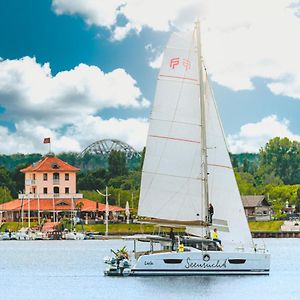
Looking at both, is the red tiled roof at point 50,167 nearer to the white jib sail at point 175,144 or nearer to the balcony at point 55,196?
the balcony at point 55,196

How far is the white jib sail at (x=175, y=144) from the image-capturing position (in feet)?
175

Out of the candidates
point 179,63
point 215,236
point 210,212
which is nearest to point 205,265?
point 215,236

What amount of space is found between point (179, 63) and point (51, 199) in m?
118

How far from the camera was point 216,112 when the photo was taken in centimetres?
5441

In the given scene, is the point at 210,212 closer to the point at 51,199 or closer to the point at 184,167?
the point at 184,167

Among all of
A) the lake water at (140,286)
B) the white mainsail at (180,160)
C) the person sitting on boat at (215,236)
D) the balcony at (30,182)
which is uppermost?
the balcony at (30,182)

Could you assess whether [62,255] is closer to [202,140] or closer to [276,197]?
[202,140]

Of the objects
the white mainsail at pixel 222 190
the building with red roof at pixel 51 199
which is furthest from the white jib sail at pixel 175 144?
the building with red roof at pixel 51 199

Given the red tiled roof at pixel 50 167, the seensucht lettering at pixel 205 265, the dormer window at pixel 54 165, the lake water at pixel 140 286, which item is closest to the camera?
the lake water at pixel 140 286

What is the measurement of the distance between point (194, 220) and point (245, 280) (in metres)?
4.31

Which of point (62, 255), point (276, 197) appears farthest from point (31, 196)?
point (62, 255)

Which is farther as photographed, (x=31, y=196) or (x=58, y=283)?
(x=31, y=196)

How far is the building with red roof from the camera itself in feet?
527

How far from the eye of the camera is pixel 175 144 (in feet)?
175
